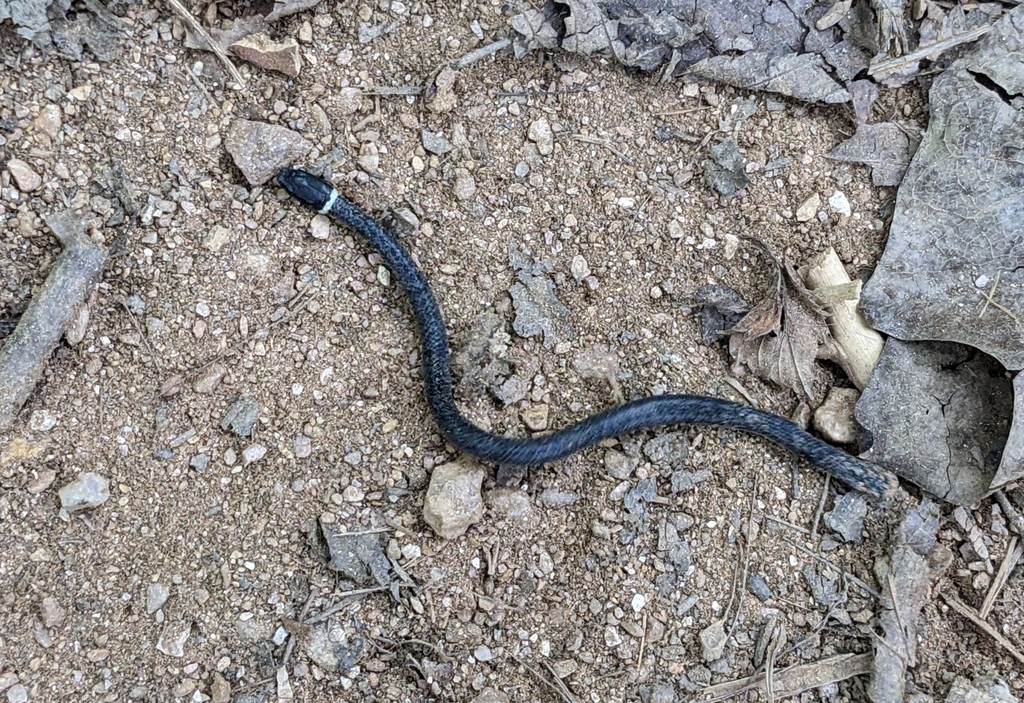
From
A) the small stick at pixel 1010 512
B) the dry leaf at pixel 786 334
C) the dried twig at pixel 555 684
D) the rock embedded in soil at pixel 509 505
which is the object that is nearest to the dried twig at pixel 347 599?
the rock embedded in soil at pixel 509 505

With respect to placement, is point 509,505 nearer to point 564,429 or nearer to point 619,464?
point 564,429

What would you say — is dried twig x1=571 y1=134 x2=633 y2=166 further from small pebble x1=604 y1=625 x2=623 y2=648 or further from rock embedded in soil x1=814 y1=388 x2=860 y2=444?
small pebble x1=604 y1=625 x2=623 y2=648

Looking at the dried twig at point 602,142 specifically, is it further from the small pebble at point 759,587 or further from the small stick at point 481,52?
the small pebble at point 759,587

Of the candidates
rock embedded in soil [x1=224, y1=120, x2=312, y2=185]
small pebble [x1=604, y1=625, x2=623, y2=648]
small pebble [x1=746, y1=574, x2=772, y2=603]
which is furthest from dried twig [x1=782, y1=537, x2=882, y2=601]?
rock embedded in soil [x1=224, y1=120, x2=312, y2=185]

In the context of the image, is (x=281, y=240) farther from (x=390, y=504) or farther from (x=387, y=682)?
(x=387, y=682)

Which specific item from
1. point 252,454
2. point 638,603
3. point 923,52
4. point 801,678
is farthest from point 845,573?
point 252,454
